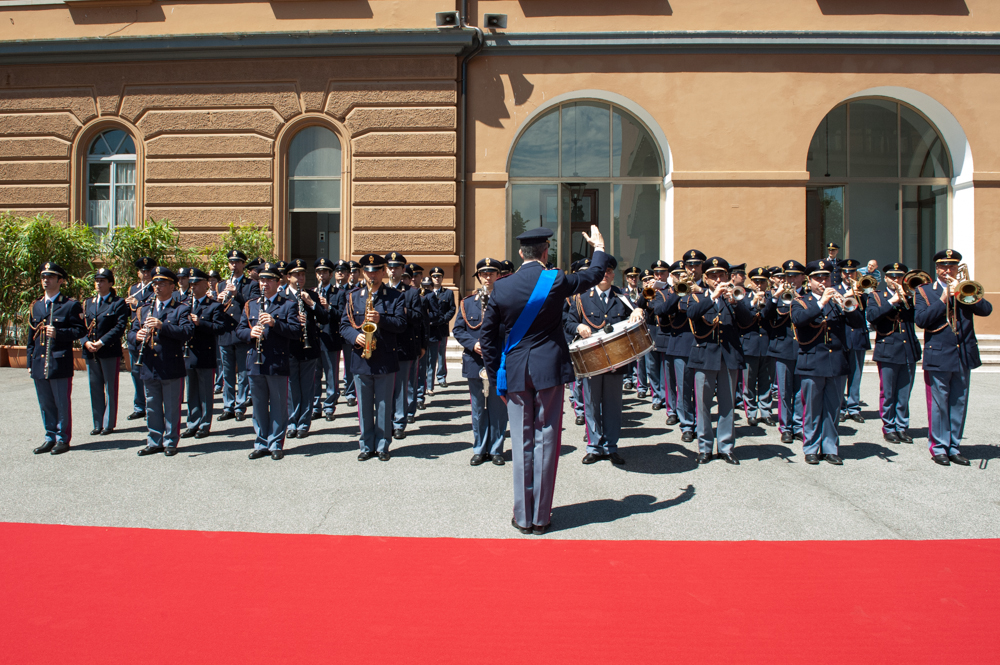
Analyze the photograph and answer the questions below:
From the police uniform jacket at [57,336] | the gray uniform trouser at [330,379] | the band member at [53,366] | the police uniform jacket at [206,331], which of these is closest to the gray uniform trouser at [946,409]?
the gray uniform trouser at [330,379]

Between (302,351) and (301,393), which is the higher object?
(302,351)

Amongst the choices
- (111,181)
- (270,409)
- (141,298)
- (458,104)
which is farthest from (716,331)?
(111,181)

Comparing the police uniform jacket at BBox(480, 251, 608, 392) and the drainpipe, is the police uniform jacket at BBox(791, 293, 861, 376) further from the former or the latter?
the drainpipe

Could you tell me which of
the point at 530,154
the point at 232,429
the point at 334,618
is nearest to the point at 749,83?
the point at 530,154

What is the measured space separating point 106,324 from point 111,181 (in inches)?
406

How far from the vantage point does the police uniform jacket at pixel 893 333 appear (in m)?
7.80

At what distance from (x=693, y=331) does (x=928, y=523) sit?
2829mm

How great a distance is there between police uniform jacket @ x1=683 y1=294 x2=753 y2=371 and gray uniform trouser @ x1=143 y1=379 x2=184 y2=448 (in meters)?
5.82

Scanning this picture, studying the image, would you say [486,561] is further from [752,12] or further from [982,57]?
[982,57]

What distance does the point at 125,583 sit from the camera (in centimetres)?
401

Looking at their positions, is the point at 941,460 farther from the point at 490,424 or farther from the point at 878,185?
the point at 878,185

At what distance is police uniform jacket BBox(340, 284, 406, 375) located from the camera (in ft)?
23.7

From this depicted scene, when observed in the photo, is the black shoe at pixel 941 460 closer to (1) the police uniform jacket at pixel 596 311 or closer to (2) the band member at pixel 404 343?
(1) the police uniform jacket at pixel 596 311

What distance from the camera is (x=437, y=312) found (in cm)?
1095
